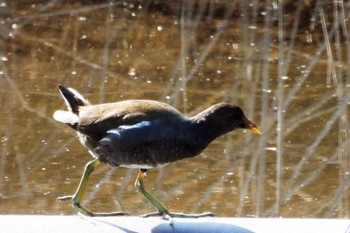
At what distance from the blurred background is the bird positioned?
624 millimetres

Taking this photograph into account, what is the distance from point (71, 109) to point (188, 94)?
8.38 ft

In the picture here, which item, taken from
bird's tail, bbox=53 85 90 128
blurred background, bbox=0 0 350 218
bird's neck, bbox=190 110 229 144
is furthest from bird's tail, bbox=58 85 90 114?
blurred background, bbox=0 0 350 218

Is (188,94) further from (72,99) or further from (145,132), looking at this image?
(145,132)

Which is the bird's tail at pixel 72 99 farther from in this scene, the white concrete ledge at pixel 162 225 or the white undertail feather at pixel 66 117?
the white concrete ledge at pixel 162 225

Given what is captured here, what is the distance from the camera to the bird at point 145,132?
10.2 feet

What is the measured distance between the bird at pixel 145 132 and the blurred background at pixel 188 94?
624 mm

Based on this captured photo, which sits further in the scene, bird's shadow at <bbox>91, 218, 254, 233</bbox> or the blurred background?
the blurred background

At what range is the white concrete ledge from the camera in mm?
2492

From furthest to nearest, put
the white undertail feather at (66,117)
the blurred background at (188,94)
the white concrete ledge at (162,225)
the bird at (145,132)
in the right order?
the blurred background at (188,94), the white undertail feather at (66,117), the bird at (145,132), the white concrete ledge at (162,225)

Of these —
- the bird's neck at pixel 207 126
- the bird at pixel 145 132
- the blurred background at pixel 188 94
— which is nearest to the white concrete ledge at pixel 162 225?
the bird at pixel 145 132

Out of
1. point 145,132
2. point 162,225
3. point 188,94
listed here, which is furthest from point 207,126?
point 188,94

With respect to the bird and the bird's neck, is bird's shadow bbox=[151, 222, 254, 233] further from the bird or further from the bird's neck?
the bird's neck

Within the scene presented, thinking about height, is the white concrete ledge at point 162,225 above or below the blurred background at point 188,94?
above

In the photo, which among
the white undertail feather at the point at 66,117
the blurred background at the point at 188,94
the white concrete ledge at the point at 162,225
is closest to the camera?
the white concrete ledge at the point at 162,225
